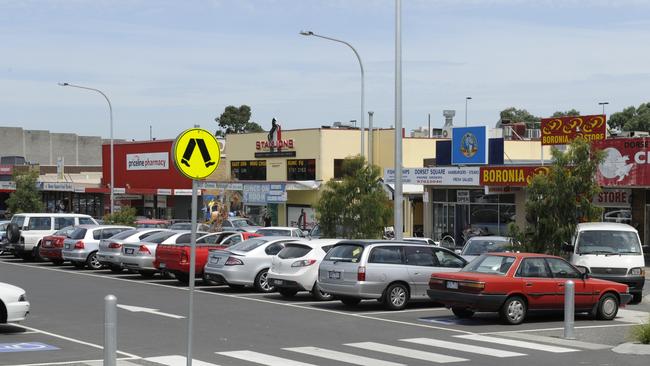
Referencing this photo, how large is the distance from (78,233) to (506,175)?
17.9m

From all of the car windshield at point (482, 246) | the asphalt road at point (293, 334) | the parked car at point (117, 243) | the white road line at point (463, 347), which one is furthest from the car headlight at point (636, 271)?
the parked car at point (117, 243)

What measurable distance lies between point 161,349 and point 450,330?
5.45 meters

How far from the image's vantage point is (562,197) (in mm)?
23219

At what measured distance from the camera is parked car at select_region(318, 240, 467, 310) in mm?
19891

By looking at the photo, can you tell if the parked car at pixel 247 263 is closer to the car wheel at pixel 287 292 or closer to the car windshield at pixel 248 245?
the car windshield at pixel 248 245

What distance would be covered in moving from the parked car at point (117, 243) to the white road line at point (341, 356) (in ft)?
51.7

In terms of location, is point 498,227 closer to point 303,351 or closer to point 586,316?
point 586,316

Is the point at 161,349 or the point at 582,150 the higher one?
the point at 582,150

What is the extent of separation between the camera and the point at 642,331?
48.5ft

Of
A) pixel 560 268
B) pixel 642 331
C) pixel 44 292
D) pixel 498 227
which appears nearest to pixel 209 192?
pixel 498 227

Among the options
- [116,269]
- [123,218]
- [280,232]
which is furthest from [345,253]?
[123,218]

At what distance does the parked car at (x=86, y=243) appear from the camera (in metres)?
31.8

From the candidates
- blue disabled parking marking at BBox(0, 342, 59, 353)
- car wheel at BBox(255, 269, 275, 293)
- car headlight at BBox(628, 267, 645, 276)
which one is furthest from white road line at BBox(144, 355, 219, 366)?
car headlight at BBox(628, 267, 645, 276)

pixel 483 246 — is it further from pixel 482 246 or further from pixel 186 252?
pixel 186 252
